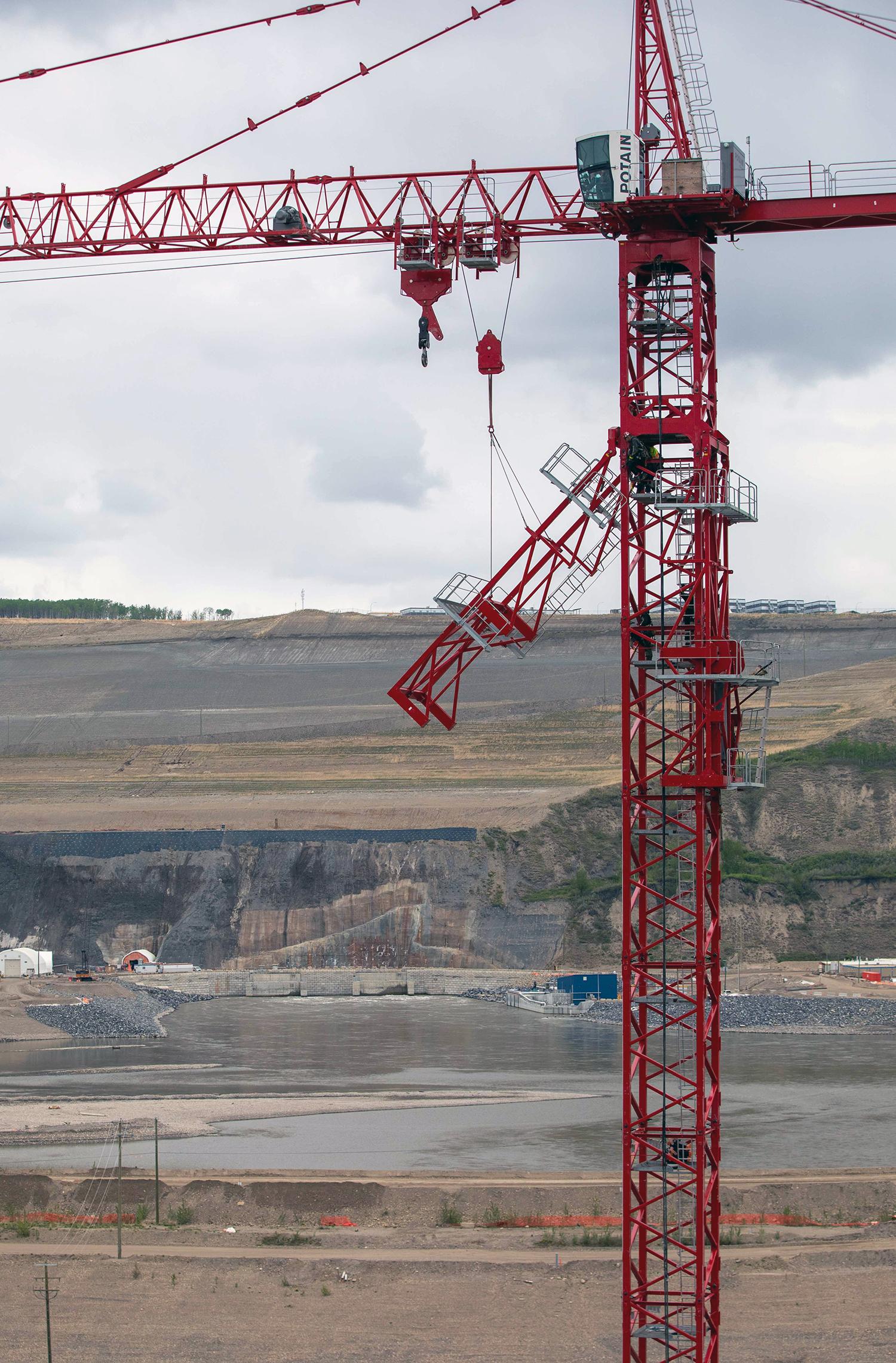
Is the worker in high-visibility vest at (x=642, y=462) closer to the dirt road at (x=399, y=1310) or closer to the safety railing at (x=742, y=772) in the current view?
the safety railing at (x=742, y=772)

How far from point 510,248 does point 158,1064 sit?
50.3 meters

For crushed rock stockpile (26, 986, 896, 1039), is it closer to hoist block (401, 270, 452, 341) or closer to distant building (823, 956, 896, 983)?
distant building (823, 956, 896, 983)

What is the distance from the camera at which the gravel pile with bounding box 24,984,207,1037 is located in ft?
297

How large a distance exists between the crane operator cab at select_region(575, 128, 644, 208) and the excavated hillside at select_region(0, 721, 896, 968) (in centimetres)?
8603

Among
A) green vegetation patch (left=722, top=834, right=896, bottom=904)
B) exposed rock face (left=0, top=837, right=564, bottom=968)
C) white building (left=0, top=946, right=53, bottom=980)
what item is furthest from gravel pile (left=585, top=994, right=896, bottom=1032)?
white building (left=0, top=946, right=53, bottom=980)

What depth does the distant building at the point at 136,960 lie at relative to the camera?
112438 millimetres

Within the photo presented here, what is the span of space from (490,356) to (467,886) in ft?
274

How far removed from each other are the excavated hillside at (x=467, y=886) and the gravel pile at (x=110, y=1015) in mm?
14206

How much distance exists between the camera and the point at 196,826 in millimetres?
127500

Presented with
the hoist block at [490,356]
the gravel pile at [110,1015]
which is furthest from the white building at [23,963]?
the hoist block at [490,356]

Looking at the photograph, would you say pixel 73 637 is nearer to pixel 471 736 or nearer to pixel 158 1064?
pixel 471 736

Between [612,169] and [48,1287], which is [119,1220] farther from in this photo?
[612,169]

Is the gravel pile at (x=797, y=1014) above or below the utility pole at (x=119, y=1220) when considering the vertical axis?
below

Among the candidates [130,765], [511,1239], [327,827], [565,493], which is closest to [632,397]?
[565,493]
